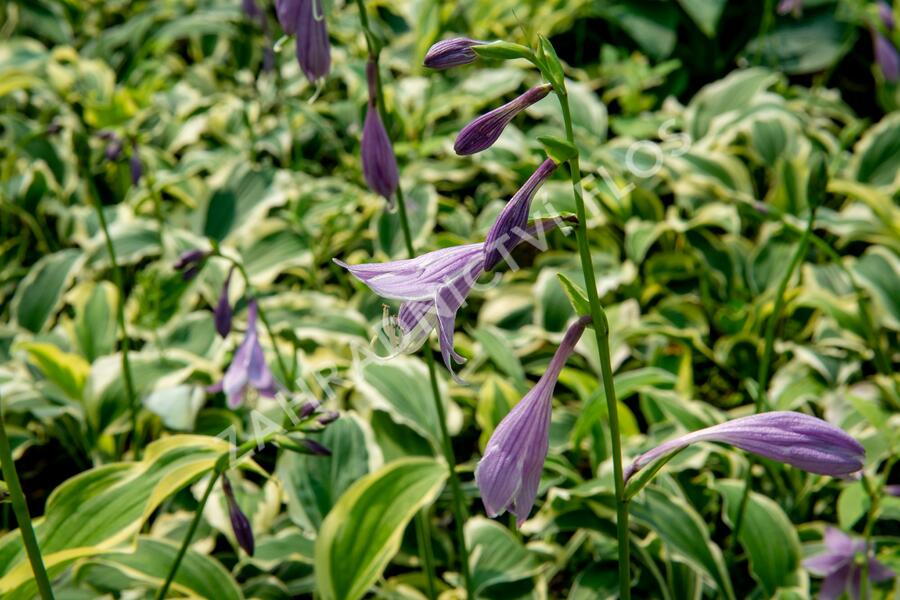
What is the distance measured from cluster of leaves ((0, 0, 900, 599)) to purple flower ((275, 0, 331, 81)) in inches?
1.2

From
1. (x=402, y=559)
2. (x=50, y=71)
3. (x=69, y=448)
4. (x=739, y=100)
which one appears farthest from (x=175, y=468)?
(x=50, y=71)

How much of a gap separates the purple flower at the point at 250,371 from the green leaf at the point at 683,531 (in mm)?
781

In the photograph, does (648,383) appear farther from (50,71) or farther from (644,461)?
(50,71)

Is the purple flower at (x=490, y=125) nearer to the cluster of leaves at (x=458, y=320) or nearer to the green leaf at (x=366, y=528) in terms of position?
the cluster of leaves at (x=458, y=320)

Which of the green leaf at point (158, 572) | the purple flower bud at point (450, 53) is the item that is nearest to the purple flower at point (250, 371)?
the green leaf at point (158, 572)

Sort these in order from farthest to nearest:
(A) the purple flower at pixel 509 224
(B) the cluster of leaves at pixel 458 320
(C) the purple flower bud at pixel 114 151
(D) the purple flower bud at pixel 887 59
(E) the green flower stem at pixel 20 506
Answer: (D) the purple flower bud at pixel 887 59, (C) the purple flower bud at pixel 114 151, (B) the cluster of leaves at pixel 458 320, (E) the green flower stem at pixel 20 506, (A) the purple flower at pixel 509 224

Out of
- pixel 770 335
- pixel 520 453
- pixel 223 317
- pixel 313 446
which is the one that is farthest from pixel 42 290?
pixel 520 453

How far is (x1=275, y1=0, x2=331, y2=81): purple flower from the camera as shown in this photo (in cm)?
132

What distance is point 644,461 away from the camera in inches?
39.5

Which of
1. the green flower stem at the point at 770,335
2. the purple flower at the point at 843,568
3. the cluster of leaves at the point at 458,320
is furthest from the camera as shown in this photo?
the cluster of leaves at the point at 458,320

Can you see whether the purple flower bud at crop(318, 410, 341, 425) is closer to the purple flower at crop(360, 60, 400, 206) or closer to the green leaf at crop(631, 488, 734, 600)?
the purple flower at crop(360, 60, 400, 206)

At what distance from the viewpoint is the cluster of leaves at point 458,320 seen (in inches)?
71.3

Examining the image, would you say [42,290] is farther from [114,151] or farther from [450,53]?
[450,53]

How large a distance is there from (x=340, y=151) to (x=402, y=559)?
176cm
